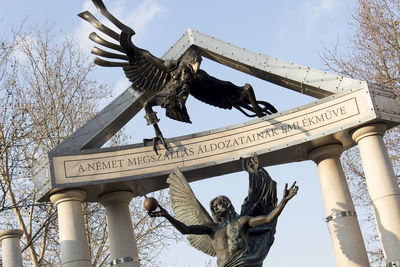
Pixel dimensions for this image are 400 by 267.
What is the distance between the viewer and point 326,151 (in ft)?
56.5

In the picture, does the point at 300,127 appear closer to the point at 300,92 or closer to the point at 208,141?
the point at 300,92

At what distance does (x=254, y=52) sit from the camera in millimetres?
17344

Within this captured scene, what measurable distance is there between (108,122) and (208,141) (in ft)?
7.70

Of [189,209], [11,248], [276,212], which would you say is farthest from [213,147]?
[11,248]

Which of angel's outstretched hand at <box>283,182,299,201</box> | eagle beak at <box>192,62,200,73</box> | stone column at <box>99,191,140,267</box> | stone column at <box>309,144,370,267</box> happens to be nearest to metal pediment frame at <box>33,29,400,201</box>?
stone column at <box>99,191,140,267</box>

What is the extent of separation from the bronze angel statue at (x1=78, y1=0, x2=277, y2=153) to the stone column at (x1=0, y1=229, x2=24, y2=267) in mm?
3603

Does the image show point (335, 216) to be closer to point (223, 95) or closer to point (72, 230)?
point (223, 95)

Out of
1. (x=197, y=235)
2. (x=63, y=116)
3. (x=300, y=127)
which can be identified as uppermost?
(x=63, y=116)

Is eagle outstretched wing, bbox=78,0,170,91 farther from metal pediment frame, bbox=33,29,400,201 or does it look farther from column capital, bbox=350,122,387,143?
column capital, bbox=350,122,387,143

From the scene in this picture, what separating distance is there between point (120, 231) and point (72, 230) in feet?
4.92

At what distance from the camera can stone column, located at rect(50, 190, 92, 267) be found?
16.1m

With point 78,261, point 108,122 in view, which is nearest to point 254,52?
point 108,122

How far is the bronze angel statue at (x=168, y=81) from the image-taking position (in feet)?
55.6

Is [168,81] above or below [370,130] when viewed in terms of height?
above
